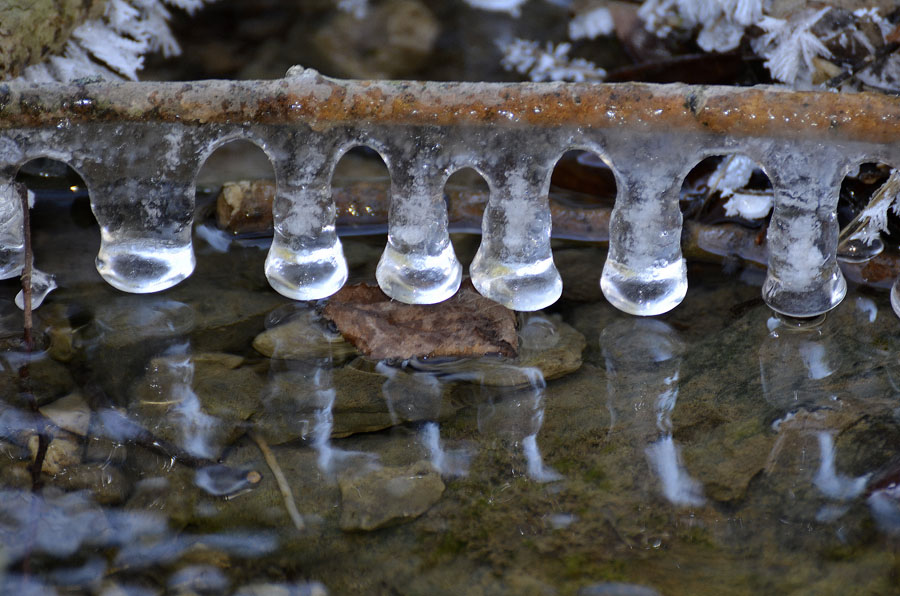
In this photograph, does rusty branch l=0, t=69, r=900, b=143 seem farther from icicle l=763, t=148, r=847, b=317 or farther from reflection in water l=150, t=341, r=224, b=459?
reflection in water l=150, t=341, r=224, b=459

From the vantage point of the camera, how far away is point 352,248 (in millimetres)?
2393

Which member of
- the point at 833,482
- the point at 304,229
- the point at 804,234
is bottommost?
the point at 833,482

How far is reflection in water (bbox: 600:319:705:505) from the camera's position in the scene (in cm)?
161

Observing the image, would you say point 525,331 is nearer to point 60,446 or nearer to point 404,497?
point 404,497

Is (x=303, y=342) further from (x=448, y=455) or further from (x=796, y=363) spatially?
(x=796, y=363)

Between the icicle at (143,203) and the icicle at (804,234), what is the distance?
137 cm

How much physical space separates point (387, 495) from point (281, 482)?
216 millimetres

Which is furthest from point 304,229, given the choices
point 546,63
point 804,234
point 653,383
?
point 546,63

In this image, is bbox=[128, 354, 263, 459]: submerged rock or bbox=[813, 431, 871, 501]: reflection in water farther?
Result: bbox=[128, 354, 263, 459]: submerged rock

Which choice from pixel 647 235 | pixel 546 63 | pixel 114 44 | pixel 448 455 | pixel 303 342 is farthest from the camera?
pixel 546 63

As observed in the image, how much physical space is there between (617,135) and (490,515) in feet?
2.87

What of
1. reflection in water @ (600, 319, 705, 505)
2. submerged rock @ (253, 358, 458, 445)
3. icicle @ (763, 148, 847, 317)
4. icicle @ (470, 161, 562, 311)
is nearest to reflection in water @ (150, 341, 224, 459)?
Answer: submerged rock @ (253, 358, 458, 445)

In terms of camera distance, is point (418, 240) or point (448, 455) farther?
point (418, 240)

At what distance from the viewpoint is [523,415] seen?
180 centimetres
